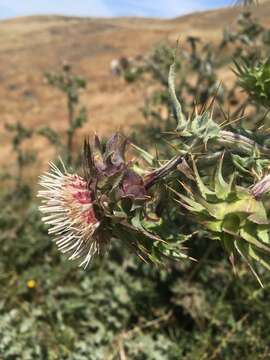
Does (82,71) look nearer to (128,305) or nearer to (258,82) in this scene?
(128,305)

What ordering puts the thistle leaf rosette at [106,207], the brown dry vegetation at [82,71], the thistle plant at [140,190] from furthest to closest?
the brown dry vegetation at [82,71], the thistle leaf rosette at [106,207], the thistle plant at [140,190]

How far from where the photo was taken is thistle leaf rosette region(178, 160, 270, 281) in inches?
80.4

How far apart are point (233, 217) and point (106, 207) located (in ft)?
1.90

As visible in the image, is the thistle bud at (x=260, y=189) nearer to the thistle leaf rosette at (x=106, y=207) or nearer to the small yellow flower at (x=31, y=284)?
the thistle leaf rosette at (x=106, y=207)

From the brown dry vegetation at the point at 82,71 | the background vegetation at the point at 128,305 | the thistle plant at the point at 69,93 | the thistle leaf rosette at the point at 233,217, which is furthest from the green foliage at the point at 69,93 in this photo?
the thistle leaf rosette at the point at 233,217

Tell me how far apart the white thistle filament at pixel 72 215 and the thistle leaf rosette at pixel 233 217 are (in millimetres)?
532

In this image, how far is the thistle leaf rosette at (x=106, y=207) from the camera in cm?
236

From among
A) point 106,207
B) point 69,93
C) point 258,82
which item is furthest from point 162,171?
point 69,93

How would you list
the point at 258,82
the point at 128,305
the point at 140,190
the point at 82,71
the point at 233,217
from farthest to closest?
the point at 82,71 < the point at 128,305 < the point at 258,82 < the point at 140,190 < the point at 233,217

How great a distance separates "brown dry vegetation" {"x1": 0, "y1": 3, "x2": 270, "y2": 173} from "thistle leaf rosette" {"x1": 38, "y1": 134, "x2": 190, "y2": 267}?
582 mm

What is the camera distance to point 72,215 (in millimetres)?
2551

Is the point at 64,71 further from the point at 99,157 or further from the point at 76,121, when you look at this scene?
the point at 99,157

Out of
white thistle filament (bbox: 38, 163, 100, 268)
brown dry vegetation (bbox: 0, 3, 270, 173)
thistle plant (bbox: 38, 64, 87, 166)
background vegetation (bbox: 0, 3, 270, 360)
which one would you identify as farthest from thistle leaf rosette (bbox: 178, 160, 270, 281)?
thistle plant (bbox: 38, 64, 87, 166)

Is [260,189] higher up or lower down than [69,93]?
higher up
